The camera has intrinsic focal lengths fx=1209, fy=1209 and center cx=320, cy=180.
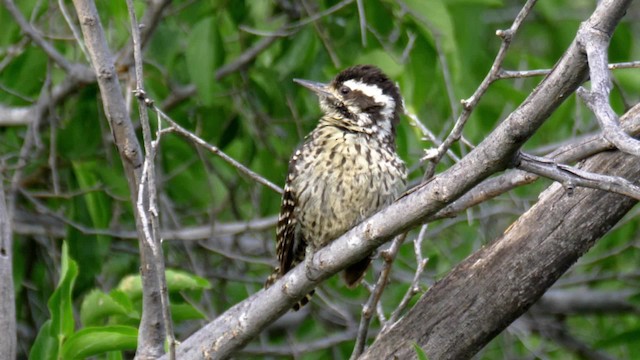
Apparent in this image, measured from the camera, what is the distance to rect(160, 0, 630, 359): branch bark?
2.66 m

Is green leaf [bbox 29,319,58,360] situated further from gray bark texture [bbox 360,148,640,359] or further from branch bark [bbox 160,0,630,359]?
gray bark texture [bbox 360,148,640,359]

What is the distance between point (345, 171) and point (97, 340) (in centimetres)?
115

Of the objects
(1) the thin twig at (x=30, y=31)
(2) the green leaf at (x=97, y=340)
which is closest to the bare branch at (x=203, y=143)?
(2) the green leaf at (x=97, y=340)

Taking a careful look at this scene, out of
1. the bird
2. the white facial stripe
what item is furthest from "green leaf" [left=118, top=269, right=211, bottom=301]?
the white facial stripe

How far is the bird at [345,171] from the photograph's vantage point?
430cm

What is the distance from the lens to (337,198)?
431cm

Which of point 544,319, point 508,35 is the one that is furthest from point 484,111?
point 508,35

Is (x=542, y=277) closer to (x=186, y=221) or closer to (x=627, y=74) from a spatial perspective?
(x=627, y=74)

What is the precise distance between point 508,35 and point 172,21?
3.57 meters

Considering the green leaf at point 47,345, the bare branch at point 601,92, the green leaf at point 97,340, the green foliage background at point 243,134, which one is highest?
the green foliage background at point 243,134

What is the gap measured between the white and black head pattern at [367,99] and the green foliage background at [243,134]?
7.6 inches

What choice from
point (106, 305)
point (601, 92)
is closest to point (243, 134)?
point (106, 305)

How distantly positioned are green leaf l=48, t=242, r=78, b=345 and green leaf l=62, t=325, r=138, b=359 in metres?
0.09

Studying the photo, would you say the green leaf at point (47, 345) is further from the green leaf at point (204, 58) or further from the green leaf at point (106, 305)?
the green leaf at point (204, 58)
